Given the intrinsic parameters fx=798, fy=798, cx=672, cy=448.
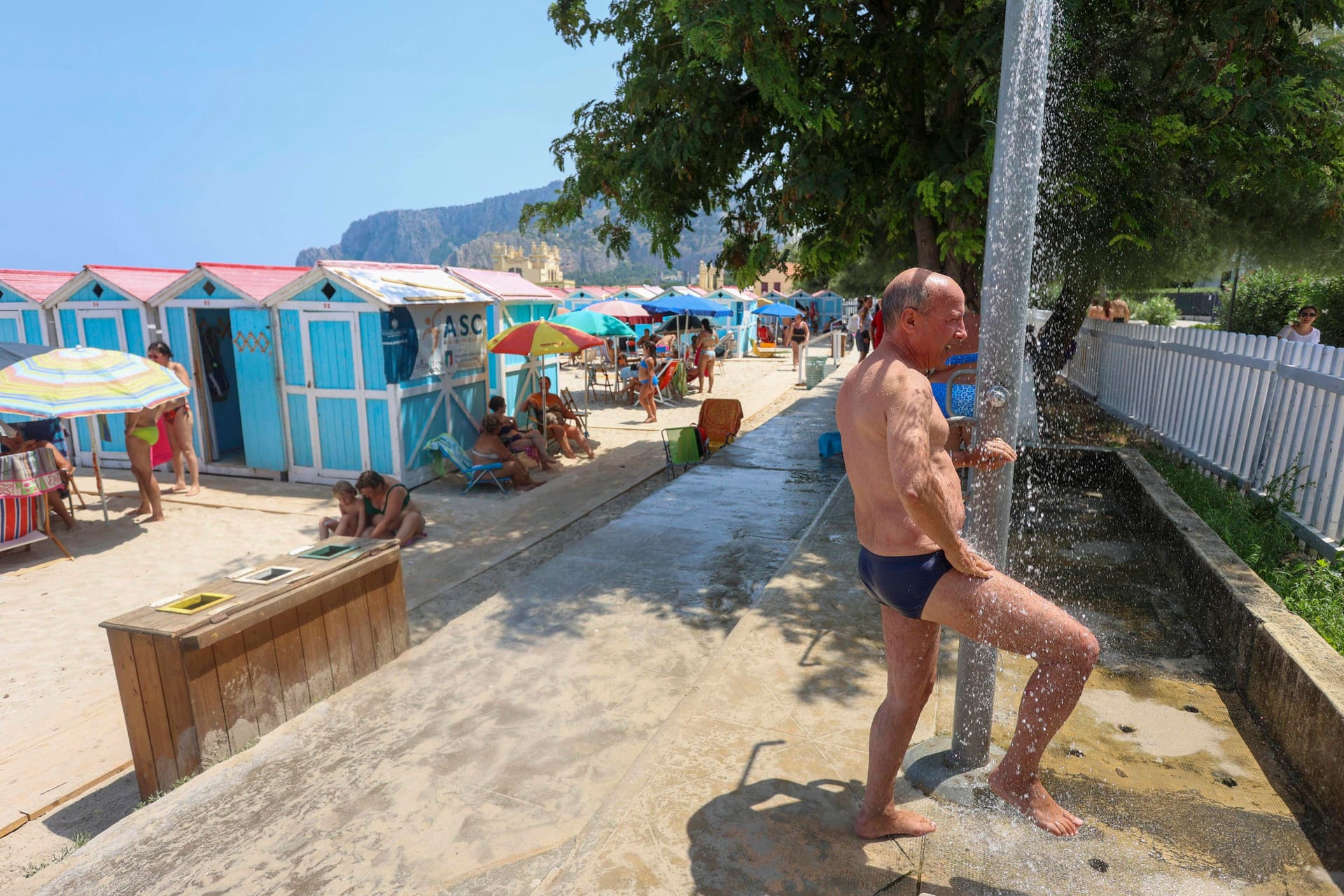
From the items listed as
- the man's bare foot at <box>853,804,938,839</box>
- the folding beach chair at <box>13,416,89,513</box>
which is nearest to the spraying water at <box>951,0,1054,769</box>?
the man's bare foot at <box>853,804,938,839</box>

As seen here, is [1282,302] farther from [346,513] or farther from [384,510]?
[346,513]

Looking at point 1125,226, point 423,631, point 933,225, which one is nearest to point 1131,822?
point 423,631

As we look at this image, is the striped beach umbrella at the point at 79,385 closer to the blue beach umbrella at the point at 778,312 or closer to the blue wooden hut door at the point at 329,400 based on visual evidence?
the blue wooden hut door at the point at 329,400

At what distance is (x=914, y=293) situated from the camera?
231 cm

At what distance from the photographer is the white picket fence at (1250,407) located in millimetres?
4926

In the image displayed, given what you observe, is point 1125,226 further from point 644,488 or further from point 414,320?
point 414,320

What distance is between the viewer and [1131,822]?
2730 mm

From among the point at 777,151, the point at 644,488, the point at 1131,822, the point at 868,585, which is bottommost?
the point at 644,488

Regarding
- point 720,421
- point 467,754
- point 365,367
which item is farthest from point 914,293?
point 720,421

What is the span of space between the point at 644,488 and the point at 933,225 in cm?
463

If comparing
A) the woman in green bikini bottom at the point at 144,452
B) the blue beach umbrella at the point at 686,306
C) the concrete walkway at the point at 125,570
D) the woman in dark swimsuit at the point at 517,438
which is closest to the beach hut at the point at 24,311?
the concrete walkway at the point at 125,570

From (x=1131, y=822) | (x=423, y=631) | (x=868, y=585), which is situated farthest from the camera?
(x=423, y=631)

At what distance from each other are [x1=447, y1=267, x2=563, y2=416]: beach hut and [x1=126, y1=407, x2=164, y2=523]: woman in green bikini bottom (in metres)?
4.02

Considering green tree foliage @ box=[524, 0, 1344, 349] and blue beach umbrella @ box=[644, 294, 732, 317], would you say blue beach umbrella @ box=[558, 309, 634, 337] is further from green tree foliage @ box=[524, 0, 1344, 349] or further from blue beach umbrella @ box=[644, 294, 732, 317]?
blue beach umbrella @ box=[644, 294, 732, 317]
